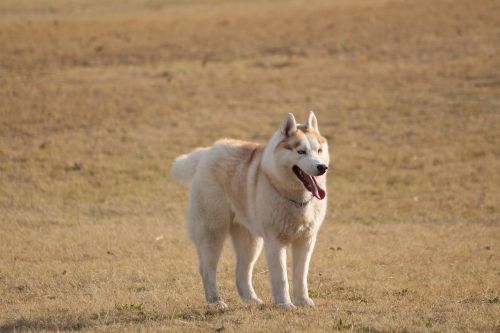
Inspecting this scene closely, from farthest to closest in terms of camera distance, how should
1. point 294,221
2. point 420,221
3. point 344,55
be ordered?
point 344,55 → point 420,221 → point 294,221

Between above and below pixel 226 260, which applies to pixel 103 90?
above

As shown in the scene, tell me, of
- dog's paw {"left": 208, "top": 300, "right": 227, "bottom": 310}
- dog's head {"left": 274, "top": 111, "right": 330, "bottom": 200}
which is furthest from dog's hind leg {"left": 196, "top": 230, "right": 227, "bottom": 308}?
dog's head {"left": 274, "top": 111, "right": 330, "bottom": 200}

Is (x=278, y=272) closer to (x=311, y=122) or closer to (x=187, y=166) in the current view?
(x=311, y=122)

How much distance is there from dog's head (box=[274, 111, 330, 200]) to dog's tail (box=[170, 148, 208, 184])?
164cm

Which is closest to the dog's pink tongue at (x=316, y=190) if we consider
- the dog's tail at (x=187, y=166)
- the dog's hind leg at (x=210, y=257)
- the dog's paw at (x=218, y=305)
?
the dog's hind leg at (x=210, y=257)

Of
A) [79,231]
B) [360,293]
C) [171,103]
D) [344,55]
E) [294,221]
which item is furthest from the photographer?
[344,55]

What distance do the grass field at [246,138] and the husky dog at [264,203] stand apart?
1.59 feet

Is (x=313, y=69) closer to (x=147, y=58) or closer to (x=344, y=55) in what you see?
(x=344, y=55)

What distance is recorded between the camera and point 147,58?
28906 mm

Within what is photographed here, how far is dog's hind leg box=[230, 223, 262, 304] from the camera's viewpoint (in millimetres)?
9734

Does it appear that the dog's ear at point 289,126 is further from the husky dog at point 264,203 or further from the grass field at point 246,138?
the grass field at point 246,138

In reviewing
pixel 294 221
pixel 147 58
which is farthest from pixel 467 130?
pixel 294 221

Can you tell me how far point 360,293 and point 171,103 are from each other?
14.7 m

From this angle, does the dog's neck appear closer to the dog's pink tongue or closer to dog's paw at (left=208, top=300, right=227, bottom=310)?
the dog's pink tongue
